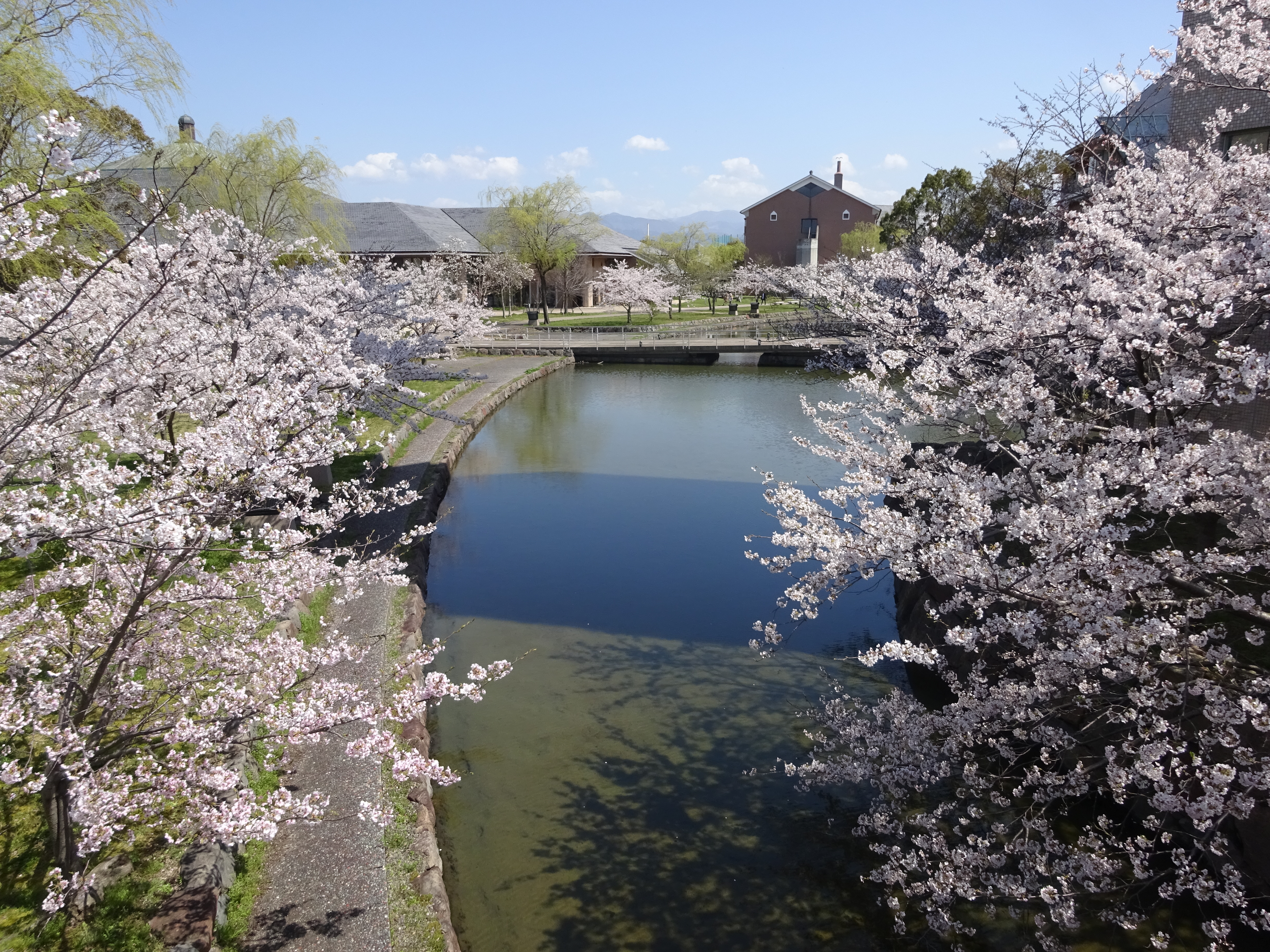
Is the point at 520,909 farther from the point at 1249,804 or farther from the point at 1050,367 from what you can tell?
the point at 1050,367

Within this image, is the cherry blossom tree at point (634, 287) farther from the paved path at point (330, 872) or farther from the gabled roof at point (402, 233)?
the paved path at point (330, 872)

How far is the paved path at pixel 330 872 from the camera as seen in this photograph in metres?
4.32

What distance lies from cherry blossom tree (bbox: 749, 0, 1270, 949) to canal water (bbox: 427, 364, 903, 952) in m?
0.69

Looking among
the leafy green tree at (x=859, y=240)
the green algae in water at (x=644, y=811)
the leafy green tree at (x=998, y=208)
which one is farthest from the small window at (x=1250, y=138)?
Answer: the leafy green tree at (x=859, y=240)

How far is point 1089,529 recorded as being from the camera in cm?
404

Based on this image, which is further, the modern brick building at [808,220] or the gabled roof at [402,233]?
the modern brick building at [808,220]

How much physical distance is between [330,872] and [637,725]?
3170 millimetres

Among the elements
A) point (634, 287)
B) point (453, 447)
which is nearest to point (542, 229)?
point (634, 287)

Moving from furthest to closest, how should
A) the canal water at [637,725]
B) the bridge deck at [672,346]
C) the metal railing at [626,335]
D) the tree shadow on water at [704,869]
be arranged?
the metal railing at [626,335]
the bridge deck at [672,346]
the canal water at [637,725]
the tree shadow on water at [704,869]

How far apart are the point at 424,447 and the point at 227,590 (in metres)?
10.5

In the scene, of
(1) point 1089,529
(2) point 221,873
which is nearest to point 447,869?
(2) point 221,873

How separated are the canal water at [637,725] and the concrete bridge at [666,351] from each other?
14733mm

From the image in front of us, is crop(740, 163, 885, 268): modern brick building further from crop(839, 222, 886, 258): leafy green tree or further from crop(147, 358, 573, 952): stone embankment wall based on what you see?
crop(147, 358, 573, 952): stone embankment wall

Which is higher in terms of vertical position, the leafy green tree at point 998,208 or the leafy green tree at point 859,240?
the leafy green tree at point 859,240
